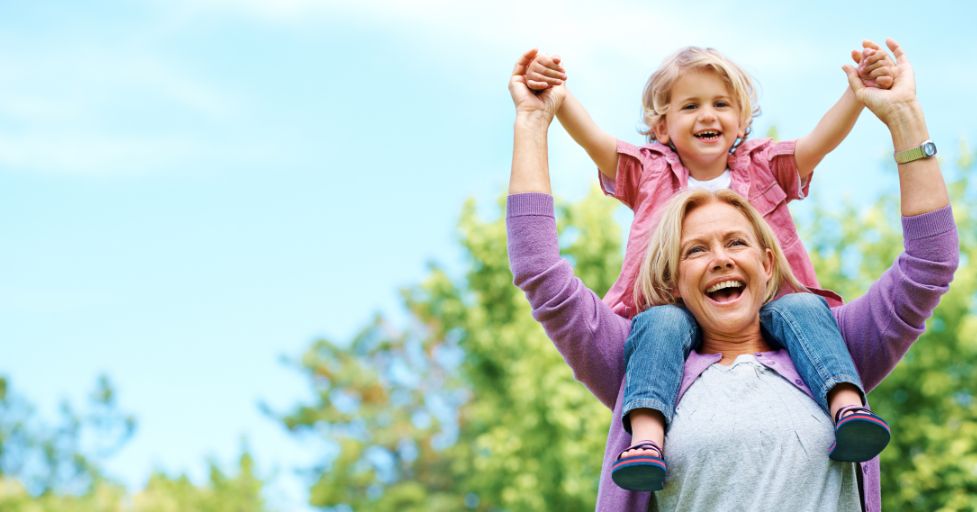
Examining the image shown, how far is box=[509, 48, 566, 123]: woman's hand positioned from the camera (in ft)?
9.78

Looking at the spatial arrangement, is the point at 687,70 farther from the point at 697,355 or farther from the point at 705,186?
the point at 697,355

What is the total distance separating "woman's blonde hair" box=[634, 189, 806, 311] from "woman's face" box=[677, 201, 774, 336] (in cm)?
3

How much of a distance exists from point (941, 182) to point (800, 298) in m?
0.45

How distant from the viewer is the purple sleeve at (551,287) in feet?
9.08

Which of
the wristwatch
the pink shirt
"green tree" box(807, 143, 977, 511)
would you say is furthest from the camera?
"green tree" box(807, 143, 977, 511)

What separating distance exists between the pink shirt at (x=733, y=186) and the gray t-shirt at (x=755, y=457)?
0.63m

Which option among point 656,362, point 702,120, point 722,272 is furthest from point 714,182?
point 656,362

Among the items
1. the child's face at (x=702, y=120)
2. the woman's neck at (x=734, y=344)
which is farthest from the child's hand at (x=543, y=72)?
the woman's neck at (x=734, y=344)

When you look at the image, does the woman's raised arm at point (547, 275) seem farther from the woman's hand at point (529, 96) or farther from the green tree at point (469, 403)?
the green tree at point (469, 403)

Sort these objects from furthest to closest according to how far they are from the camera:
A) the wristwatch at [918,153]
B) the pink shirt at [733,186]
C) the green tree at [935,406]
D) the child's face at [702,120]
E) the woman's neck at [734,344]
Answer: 1. the green tree at [935,406]
2. the child's face at [702,120]
3. the pink shirt at [733,186]
4. the woman's neck at [734,344]
5. the wristwatch at [918,153]

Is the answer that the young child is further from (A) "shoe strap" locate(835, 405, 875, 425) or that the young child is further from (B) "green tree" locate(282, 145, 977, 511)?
(B) "green tree" locate(282, 145, 977, 511)

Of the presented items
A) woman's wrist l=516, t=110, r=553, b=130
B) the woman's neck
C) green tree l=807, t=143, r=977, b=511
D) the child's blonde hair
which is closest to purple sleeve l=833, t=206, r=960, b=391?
the woman's neck

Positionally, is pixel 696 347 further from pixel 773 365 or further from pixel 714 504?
pixel 714 504

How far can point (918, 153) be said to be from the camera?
2766 millimetres
